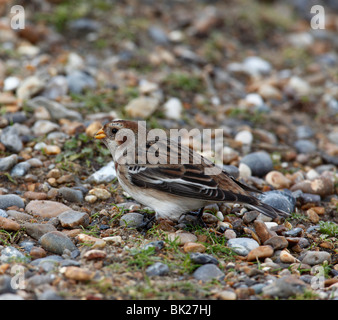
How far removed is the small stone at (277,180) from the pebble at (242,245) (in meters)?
1.44

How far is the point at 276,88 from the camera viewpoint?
8.69 meters

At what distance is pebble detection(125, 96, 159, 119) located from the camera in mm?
6961

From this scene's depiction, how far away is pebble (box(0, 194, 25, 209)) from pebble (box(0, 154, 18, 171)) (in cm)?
57

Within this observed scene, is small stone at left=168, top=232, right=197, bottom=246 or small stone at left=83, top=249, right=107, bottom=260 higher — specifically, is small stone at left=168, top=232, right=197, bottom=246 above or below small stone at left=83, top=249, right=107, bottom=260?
above

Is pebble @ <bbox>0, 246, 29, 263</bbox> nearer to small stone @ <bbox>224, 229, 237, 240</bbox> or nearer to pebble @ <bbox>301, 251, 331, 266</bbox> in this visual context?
small stone @ <bbox>224, 229, 237, 240</bbox>

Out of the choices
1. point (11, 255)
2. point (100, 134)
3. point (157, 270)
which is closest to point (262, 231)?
point (157, 270)

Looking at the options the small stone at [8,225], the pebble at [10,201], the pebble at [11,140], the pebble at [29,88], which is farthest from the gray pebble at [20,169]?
the pebble at [29,88]

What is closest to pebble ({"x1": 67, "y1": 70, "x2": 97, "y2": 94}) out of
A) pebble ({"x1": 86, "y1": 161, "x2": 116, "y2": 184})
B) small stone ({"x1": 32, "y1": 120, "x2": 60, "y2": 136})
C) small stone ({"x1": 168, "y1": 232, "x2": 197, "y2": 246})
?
small stone ({"x1": 32, "y1": 120, "x2": 60, "y2": 136})

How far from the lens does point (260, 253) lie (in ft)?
14.5

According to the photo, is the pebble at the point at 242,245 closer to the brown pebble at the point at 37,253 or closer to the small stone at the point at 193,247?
the small stone at the point at 193,247
